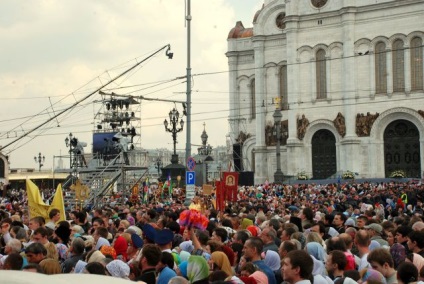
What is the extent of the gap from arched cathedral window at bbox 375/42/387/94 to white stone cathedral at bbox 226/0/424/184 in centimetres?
7

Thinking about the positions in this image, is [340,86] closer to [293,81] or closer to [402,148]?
[293,81]

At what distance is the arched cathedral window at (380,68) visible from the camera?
174 feet

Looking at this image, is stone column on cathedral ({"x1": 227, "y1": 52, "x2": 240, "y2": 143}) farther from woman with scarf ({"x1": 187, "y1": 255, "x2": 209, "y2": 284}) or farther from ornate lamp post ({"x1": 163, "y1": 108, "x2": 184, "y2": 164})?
woman with scarf ({"x1": 187, "y1": 255, "x2": 209, "y2": 284})

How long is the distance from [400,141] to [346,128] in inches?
158

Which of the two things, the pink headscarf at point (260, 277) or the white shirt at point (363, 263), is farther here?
the white shirt at point (363, 263)

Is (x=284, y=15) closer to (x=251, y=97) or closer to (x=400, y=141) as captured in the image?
(x=251, y=97)

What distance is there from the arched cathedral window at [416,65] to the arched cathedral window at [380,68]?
2.00m

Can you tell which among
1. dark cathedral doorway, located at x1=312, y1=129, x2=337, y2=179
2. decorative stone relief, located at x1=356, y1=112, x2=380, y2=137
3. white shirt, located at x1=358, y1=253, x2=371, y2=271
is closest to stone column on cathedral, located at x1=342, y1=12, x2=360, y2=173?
decorative stone relief, located at x1=356, y1=112, x2=380, y2=137

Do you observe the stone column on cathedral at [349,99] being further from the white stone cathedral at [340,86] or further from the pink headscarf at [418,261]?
the pink headscarf at [418,261]

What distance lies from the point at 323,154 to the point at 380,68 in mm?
7773

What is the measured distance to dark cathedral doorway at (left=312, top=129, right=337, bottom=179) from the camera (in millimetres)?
55531

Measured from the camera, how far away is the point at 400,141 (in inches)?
2088

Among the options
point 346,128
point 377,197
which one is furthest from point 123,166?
point 346,128

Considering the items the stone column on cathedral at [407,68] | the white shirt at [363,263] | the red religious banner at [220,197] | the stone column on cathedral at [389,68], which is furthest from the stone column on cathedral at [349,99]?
the white shirt at [363,263]
